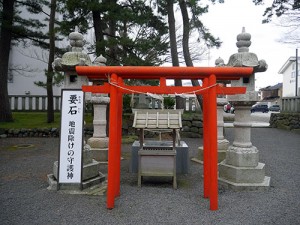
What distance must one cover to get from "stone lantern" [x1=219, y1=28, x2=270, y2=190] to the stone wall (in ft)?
37.7

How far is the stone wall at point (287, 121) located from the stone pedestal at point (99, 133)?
12188 millimetres

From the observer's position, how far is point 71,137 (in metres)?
4.81

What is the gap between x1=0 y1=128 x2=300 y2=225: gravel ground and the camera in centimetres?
371

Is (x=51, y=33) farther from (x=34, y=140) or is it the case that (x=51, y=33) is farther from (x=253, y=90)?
(x=253, y=90)

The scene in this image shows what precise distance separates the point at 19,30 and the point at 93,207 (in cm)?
1108

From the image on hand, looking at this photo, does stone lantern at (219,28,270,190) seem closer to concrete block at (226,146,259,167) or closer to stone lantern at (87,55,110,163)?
concrete block at (226,146,259,167)

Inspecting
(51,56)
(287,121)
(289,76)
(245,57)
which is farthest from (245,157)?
(289,76)

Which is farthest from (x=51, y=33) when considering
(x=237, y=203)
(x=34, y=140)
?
(x=237, y=203)

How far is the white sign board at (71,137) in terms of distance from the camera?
477 cm

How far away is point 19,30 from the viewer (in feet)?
40.5

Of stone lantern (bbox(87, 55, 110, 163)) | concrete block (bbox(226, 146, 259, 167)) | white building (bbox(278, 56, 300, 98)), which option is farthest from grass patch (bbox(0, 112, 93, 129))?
white building (bbox(278, 56, 300, 98))

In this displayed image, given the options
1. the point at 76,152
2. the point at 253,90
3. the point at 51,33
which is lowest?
the point at 76,152

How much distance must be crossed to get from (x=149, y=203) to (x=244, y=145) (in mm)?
2284

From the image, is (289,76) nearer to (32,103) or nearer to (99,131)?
(32,103)
